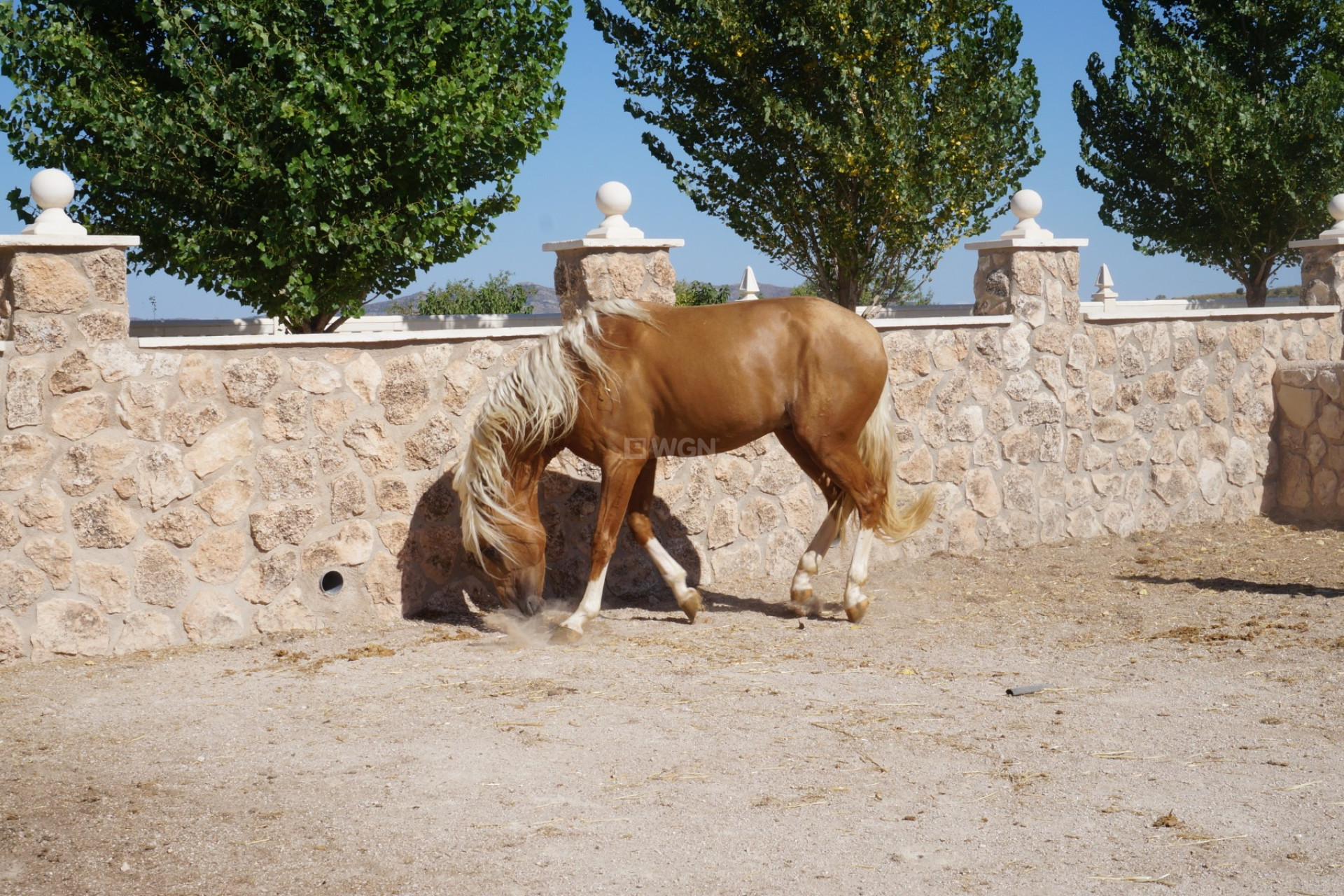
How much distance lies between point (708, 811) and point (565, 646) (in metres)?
2.23

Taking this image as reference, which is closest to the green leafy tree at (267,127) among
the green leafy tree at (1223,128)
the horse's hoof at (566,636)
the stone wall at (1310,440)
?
the horse's hoof at (566,636)

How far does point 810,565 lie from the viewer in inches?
253

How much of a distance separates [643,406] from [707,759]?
2.23 metres

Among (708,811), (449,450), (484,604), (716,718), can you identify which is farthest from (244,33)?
(708,811)

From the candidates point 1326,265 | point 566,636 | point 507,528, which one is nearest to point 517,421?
point 507,528

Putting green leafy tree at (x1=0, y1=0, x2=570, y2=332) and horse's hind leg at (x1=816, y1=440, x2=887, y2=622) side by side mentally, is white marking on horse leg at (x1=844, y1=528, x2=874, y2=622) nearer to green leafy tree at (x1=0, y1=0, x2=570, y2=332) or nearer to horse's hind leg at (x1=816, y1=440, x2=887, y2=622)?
horse's hind leg at (x1=816, y1=440, x2=887, y2=622)

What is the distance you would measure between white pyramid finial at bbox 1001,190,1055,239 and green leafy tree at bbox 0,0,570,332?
157 inches

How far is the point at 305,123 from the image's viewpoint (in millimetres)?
8547

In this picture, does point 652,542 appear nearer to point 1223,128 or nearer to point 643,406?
point 643,406

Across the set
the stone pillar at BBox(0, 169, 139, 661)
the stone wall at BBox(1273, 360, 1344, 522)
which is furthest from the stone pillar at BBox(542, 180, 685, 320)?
the stone wall at BBox(1273, 360, 1344, 522)

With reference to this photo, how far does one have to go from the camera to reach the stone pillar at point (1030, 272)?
8.12 metres

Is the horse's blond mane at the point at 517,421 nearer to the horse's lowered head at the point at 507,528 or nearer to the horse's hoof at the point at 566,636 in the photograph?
the horse's lowered head at the point at 507,528

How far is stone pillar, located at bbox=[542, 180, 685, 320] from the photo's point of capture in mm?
6781

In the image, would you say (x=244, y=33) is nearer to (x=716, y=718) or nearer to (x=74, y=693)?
(x=74, y=693)
